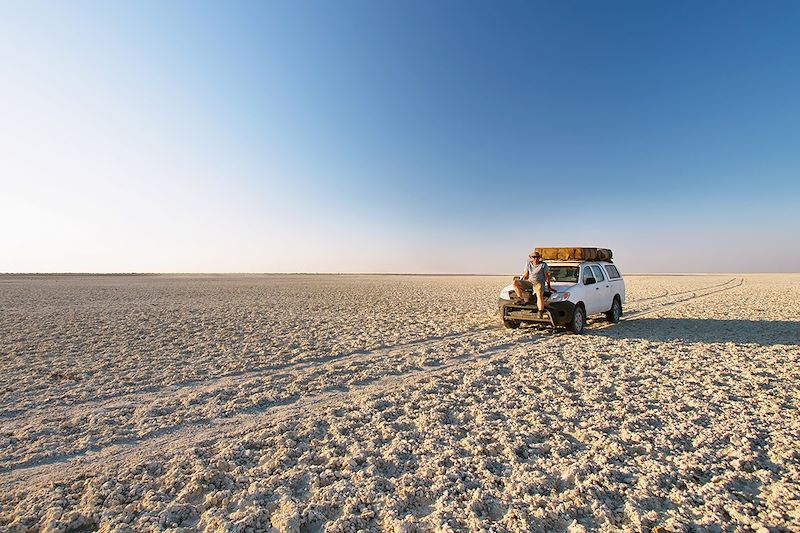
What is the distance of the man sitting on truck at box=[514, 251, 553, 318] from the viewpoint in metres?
10.6

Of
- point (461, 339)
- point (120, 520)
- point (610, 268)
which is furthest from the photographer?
point (610, 268)

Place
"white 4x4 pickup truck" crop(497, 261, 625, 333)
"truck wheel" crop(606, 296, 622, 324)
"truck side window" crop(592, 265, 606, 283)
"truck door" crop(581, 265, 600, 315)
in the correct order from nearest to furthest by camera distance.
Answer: "white 4x4 pickup truck" crop(497, 261, 625, 333) < "truck door" crop(581, 265, 600, 315) < "truck side window" crop(592, 265, 606, 283) < "truck wheel" crop(606, 296, 622, 324)

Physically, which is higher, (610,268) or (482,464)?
(610,268)

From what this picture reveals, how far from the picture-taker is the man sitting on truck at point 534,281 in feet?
34.7

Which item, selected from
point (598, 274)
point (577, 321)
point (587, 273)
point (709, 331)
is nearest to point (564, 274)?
point (587, 273)

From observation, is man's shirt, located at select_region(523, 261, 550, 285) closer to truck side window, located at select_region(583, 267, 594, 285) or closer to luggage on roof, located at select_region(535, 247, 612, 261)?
truck side window, located at select_region(583, 267, 594, 285)

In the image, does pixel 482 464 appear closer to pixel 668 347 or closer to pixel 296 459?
pixel 296 459

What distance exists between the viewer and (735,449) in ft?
13.5

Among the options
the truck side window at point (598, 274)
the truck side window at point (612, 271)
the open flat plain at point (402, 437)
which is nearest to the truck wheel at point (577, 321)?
the open flat plain at point (402, 437)

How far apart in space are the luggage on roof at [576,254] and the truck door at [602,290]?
0.44m

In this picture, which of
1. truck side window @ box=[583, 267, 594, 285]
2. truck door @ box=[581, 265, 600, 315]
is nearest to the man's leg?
truck door @ box=[581, 265, 600, 315]

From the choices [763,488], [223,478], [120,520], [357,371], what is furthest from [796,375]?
[120,520]

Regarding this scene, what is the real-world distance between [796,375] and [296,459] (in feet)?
26.9

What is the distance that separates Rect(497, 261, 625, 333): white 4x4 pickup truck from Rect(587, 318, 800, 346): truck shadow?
0.74m
